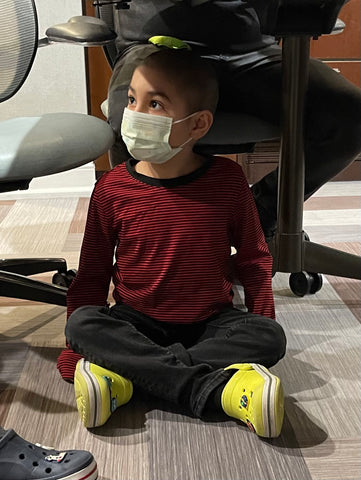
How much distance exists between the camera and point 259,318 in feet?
4.07

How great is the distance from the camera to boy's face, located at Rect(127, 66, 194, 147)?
1211 millimetres

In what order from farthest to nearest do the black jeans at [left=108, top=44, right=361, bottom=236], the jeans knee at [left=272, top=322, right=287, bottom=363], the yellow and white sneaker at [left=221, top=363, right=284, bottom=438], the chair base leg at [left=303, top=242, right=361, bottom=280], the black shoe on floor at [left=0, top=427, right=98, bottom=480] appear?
the chair base leg at [left=303, top=242, right=361, bottom=280] < the black jeans at [left=108, top=44, right=361, bottom=236] < the jeans knee at [left=272, top=322, right=287, bottom=363] < the yellow and white sneaker at [left=221, top=363, right=284, bottom=438] < the black shoe on floor at [left=0, top=427, right=98, bottom=480]

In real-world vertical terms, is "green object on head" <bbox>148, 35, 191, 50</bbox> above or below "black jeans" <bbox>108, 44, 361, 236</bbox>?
above

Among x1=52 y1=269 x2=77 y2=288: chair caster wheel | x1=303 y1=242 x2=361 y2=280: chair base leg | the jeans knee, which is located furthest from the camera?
x1=52 y1=269 x2=77 y2=288: chair caster wheel

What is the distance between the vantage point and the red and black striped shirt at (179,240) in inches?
49.6

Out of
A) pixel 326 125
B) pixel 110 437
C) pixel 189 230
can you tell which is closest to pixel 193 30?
pixel 326 125

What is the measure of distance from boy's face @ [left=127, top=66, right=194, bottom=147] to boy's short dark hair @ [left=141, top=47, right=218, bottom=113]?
0.01 meters

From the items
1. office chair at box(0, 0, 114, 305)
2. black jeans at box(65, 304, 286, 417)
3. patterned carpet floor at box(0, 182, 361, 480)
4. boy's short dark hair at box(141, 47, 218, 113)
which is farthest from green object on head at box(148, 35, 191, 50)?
patterned carpet floor at box(0, 182, 361, 480)

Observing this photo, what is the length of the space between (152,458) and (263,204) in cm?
76

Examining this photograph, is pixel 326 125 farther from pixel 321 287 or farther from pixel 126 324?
pixel 126 324

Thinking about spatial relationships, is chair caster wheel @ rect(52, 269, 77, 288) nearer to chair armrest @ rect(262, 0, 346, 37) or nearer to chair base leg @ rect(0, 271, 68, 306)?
chair base leg @ rect(0, 271, 68, 306)

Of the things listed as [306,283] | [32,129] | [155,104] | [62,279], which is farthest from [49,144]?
[306,283]

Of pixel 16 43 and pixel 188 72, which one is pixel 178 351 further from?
pixel 16 43

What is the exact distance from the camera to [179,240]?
1.26m
